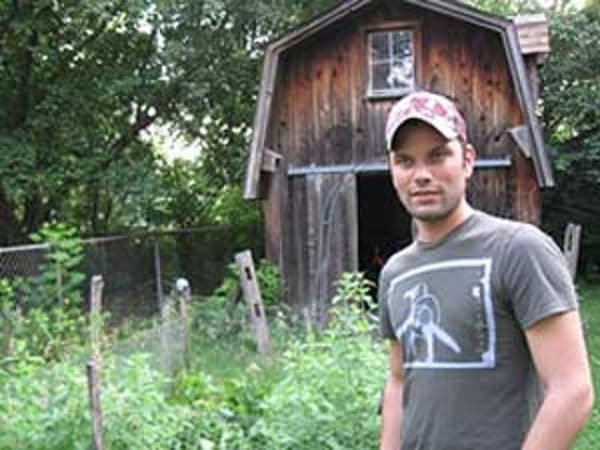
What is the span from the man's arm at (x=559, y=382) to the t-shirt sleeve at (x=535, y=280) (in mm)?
27

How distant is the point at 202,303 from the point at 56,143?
5.26 meters

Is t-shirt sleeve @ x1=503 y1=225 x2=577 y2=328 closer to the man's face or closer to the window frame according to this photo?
the man's face

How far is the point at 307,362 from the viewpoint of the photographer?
529 centimetres

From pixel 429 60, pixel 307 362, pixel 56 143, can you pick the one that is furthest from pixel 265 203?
pixel 307 362

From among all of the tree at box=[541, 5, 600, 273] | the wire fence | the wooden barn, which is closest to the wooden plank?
the wooden barn

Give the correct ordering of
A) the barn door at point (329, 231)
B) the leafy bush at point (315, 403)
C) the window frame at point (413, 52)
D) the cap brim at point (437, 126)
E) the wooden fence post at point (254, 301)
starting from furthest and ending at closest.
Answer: the barn door at point (329, 231) < the window frame at point (413, 52) < the wooden fence post at point (254, 301) < the leafy bush at point (315, 403) < the cap brim at point (437, 126)

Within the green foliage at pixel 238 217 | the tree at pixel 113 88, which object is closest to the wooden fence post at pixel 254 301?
the tree at pixel 113 88

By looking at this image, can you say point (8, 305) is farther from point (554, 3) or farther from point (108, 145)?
point (554, 3)

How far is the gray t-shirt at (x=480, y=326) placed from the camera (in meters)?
2.03

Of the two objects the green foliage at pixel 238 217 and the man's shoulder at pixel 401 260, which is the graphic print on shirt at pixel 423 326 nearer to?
the man's shoulder at pixel 401 260

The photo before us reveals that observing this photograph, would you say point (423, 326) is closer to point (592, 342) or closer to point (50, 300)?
point (50, 300)

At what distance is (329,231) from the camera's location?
1323 cm

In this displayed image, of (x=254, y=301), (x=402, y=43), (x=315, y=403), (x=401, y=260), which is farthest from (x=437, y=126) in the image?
(x=402, y=43)

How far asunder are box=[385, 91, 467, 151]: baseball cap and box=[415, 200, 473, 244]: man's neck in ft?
0.59
